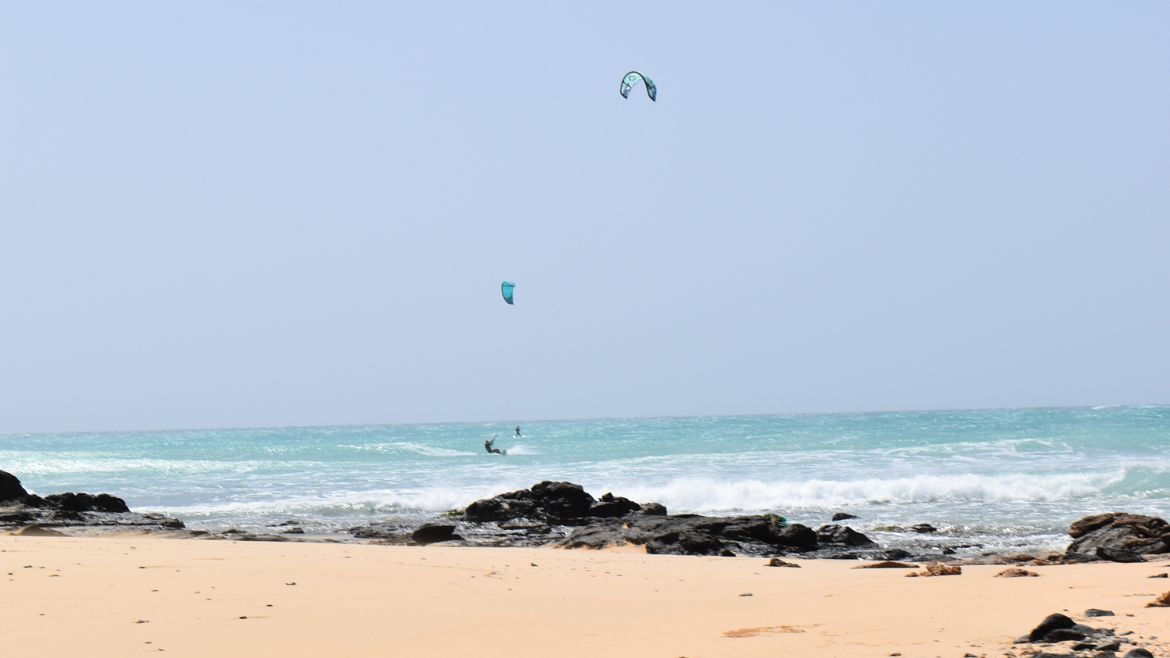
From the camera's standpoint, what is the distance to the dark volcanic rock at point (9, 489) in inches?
712

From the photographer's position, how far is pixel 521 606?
7.75m

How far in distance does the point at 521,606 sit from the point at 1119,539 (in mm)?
6702

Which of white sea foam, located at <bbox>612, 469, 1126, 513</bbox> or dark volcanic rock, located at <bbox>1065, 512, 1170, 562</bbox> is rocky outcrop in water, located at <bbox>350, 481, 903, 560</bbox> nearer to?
dark volcanic rock, located at <bbox>1065, 512, 1170, 562</bbox>

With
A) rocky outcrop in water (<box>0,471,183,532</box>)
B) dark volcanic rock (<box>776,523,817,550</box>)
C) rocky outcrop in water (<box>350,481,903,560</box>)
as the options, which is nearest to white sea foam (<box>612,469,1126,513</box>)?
rocky outcrop in water (<box>350,481,903,560</box>)

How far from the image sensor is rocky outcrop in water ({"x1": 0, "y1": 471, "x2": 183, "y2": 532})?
613 inches

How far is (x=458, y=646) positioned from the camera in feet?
20.3

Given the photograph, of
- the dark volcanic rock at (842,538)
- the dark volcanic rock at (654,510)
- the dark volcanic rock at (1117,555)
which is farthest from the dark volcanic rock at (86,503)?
the dark volcanic rock at (1117,555)

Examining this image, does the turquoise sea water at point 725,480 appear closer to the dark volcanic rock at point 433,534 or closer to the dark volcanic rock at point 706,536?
the dark volcanic rock at point 706,536

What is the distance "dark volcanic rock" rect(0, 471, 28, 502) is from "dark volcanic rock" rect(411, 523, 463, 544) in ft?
24.4

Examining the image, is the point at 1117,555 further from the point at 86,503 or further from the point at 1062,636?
the point at 86,503

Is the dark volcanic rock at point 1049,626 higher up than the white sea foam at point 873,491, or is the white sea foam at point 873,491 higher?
the dark volcanic rock at point 1049,626

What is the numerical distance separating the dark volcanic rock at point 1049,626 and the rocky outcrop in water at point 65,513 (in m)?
12.1

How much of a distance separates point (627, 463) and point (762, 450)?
6.89 m

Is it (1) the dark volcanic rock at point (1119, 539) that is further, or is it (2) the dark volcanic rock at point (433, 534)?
(2) the dark volcanic rock at point (433, 534)
